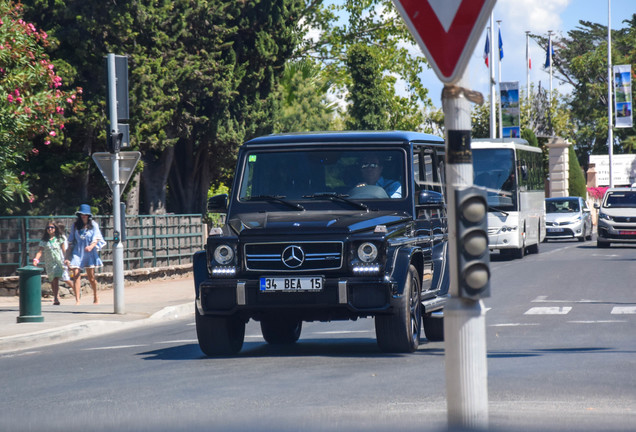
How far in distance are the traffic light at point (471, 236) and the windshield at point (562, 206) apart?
38.4m

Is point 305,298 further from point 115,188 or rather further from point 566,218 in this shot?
point 566,218

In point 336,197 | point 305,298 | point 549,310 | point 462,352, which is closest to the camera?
point 462,352

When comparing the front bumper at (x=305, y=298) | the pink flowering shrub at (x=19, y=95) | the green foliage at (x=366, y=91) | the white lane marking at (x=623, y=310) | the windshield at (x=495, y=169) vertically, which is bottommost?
the white lane marking at (x=623, y=310)

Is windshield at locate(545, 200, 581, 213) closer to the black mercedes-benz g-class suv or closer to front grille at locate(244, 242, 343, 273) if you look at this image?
the black mercedes-benz g-class suv

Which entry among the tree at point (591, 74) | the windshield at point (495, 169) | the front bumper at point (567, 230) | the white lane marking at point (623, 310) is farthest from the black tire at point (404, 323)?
the tree at point (591, 74)

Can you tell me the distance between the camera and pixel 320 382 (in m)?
8.95

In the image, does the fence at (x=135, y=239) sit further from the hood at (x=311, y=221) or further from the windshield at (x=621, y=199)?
the windshield at (x=621, y=199)

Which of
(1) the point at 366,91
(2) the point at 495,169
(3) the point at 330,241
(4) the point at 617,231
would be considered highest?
(1) the point at 366,91

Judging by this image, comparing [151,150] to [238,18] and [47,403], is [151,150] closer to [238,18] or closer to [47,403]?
[238,18]

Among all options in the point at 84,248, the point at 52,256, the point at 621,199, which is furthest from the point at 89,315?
the point at 621,199

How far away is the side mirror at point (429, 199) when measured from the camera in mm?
11133

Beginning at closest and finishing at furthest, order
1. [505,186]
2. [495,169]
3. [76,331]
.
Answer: [76,331], [495,169], [505,186]

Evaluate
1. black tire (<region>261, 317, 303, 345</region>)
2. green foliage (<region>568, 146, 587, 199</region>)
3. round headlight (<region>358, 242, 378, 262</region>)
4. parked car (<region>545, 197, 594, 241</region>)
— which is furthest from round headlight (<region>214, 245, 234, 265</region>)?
green foliage (<region>568, 146, 587, 199</region>)

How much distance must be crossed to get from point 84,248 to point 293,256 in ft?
33.8
